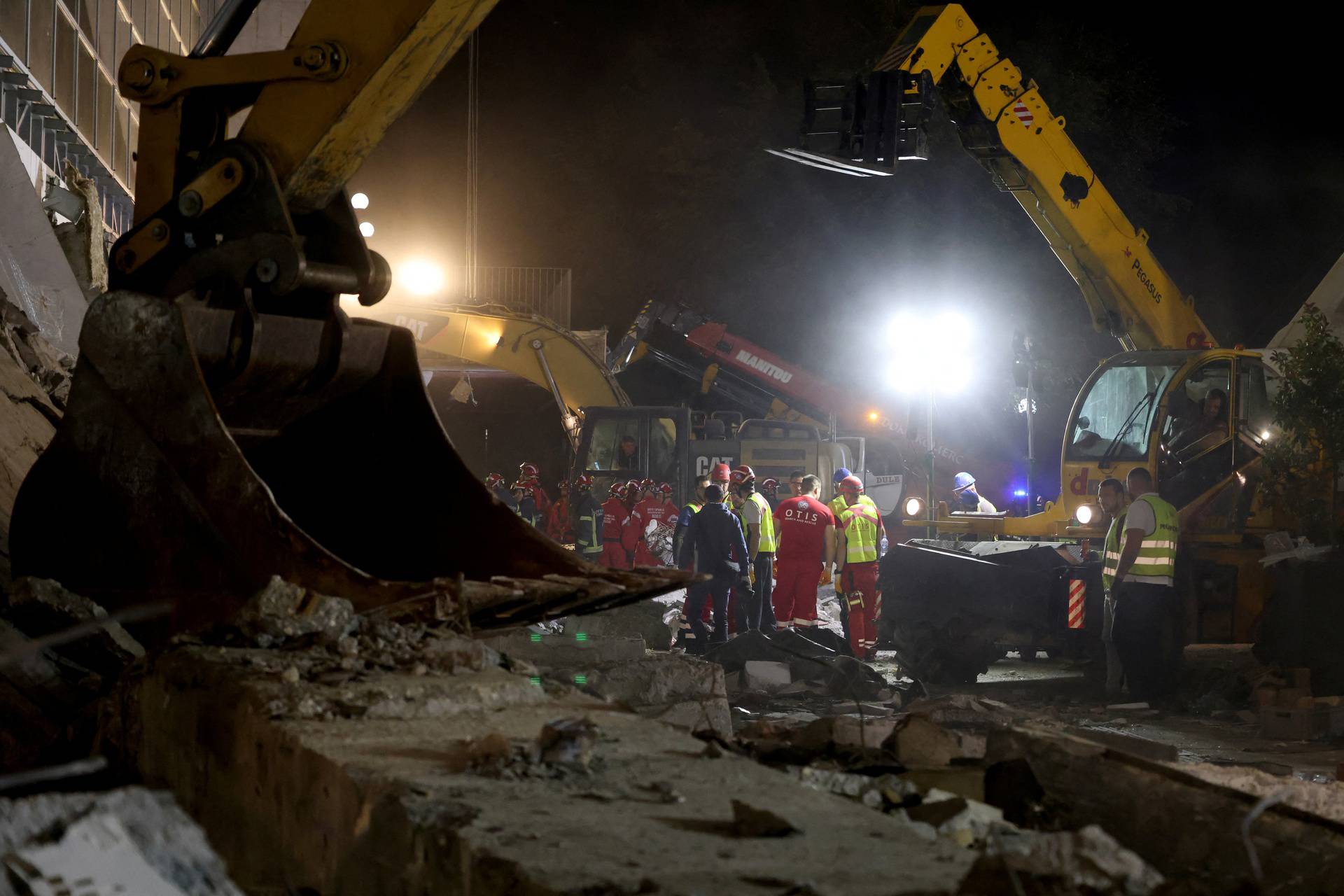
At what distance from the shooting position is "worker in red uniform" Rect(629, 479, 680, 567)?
14562 millimetres

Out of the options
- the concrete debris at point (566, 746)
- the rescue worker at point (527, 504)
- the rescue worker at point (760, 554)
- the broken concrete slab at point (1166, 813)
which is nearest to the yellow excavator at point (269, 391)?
the concrete debris at point (566, 746)

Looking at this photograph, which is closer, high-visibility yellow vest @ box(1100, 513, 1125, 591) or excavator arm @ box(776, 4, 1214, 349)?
high-visibility yellow vest @ box(1100, 513, 1125, 591)

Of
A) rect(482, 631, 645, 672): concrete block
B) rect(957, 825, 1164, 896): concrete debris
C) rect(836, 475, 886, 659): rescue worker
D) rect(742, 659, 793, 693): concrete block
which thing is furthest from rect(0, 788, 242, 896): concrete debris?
rect(836, 475, 886, 659): rescue worker

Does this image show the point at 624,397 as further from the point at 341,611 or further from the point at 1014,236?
the point at 341,611

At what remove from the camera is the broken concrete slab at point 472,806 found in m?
2.57

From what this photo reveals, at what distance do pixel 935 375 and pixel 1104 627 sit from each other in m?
7.64

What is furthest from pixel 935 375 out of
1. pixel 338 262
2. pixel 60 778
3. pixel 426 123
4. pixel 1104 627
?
pixel 426 123

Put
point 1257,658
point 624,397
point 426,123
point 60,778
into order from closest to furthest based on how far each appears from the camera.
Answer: point 60,778
point 1257,658
point 624,397
point 426,123

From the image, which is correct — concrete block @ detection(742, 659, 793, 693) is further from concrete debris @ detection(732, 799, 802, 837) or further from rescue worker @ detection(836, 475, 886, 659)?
concrete debris @ detection(732, 799, 802, 837)

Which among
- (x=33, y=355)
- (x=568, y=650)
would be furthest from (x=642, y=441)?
(x=33, y=355)

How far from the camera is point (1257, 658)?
9.86 m

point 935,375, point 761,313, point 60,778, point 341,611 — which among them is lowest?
point 60,778

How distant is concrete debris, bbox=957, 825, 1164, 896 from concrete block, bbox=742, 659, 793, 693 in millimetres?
7398

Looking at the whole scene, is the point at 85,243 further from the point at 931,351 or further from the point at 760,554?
the point at 931,351
